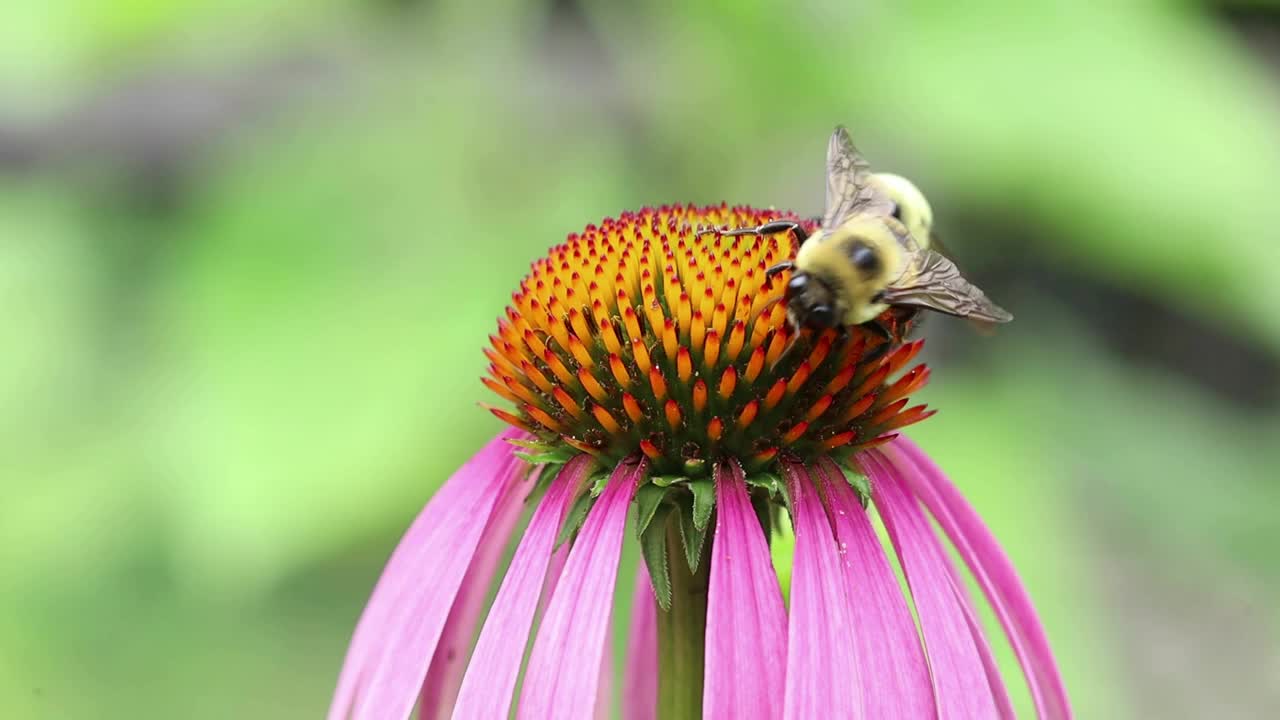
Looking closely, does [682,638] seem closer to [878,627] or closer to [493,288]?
[878,627]

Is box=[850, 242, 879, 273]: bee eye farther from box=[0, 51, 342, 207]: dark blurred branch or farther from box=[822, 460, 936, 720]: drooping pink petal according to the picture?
box=[0, 51, 342, 207]: dark blurred branch

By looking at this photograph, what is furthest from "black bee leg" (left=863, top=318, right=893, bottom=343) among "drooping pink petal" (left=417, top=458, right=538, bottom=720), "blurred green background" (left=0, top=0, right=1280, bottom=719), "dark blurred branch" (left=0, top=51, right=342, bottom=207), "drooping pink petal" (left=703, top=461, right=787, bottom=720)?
"dark blurred branch" (left=0, top=51, right=342, bottom=207)

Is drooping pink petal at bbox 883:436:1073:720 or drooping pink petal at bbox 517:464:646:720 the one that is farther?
drooping pink petal at bbox 883:436:1073:720

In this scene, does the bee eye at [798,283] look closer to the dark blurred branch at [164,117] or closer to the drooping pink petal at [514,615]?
the drooping pink petal at [514,615]

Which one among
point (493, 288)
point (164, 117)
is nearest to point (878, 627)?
point (493, 288)

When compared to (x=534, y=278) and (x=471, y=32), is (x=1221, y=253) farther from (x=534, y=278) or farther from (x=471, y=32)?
(x=534, y=278)
